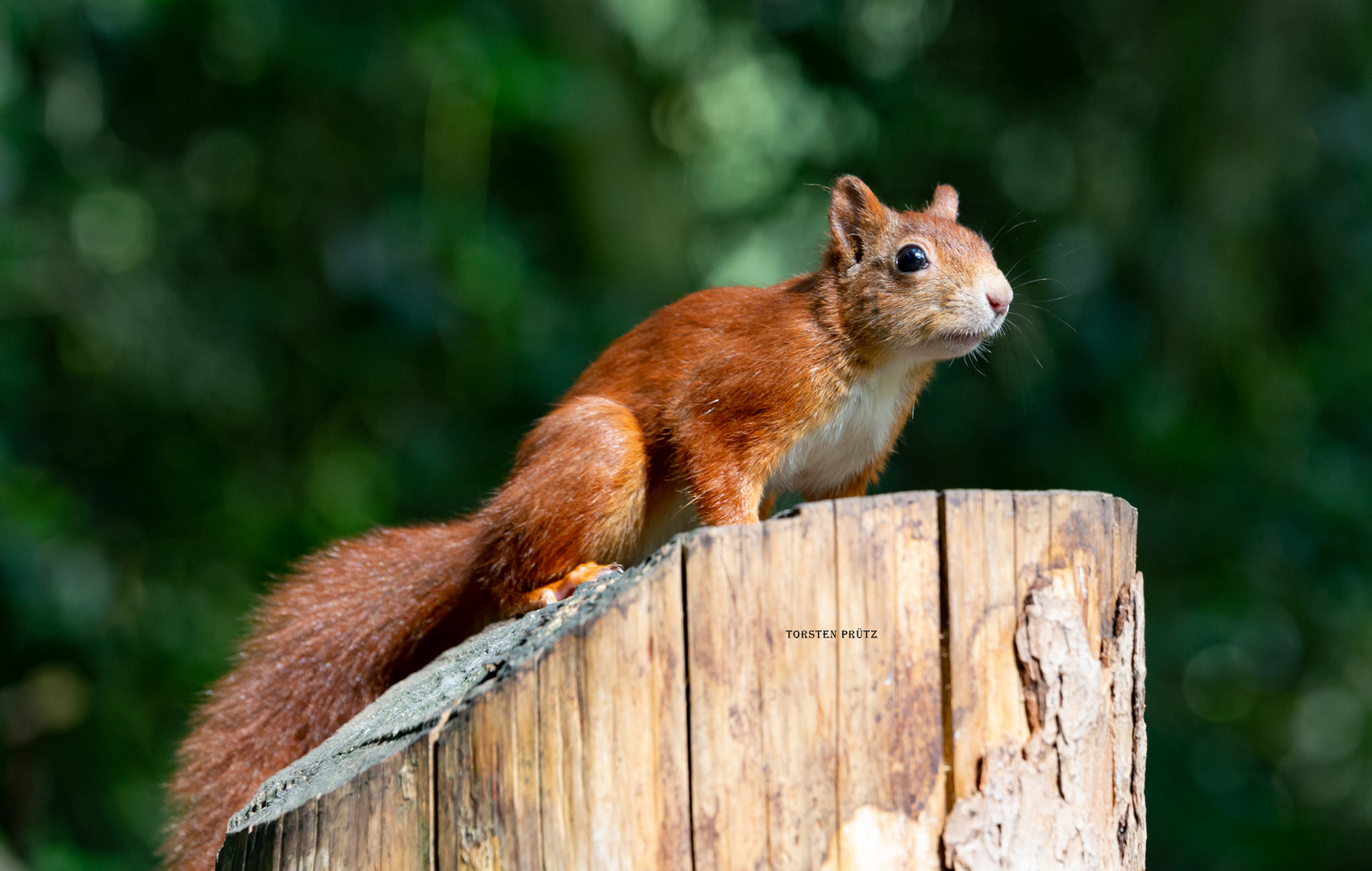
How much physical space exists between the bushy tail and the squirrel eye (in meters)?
1.12

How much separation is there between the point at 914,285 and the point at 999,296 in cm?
18

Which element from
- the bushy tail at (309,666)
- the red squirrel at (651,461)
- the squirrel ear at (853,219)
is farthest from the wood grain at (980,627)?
the bushy tail at (309,666)

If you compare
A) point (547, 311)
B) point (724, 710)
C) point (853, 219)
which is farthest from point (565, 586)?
point (547, 311)

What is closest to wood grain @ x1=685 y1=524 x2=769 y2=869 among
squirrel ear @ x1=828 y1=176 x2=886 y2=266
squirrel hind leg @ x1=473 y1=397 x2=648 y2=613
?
squirrel hind leg @ x1=473 y1=397 x2=648 y2=613

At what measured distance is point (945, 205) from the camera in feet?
9.87

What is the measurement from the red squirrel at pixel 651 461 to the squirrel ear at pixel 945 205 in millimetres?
122

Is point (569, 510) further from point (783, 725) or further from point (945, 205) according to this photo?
point (945, 205)

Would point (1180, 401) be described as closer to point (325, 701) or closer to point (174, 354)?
point (325, 701)

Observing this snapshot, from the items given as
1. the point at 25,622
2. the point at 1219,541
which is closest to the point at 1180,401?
the point at 1219,541

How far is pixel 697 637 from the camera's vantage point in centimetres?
170

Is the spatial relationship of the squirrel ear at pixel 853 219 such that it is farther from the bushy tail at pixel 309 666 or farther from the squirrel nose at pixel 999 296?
the bushy tail at pixel 309 666

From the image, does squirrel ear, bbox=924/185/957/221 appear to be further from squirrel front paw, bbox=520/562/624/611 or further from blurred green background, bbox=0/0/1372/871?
blurred green background, bbox=0/0/1372/871

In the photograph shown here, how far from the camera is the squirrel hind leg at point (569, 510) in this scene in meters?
2.56

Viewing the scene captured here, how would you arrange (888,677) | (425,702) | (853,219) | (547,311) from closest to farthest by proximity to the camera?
(888,677) < (425,702) < (853,219) < (547,311)
